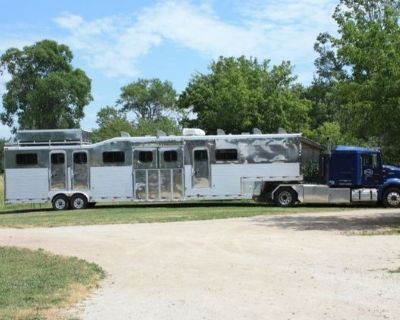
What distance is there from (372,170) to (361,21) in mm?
8708

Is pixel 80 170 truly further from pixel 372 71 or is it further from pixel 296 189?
pixel 372 71

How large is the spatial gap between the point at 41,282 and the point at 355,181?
1936 centimetres

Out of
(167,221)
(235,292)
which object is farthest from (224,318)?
(167,221)

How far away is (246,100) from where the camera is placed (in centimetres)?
4222

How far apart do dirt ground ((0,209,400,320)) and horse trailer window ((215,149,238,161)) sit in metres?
7.74

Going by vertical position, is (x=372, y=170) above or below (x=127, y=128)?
below

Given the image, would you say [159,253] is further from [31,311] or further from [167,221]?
[167,221]

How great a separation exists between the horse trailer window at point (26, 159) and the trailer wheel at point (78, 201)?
7.75 feet

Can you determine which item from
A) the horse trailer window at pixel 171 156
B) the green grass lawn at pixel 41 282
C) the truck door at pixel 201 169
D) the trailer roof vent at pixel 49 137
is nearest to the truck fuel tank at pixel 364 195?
the truck door at pixel 201 169

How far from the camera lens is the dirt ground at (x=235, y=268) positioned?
805 centimetres

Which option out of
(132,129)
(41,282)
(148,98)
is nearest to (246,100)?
(132,129)

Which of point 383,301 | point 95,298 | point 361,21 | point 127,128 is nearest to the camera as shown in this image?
point 383,301

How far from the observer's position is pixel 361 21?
66.1 feet

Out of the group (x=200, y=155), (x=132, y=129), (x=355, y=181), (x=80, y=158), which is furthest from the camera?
(x=132, y=129)
